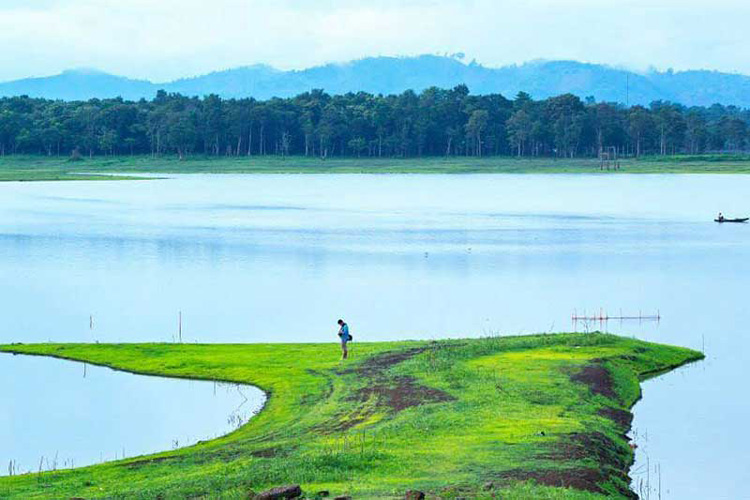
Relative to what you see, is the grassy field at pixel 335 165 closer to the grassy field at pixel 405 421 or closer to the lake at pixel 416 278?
the lake at pixel 416 278

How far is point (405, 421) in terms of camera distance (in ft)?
94.5

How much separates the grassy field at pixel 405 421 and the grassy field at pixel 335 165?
5537 inches

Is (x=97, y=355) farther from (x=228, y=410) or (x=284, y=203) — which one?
(x=284, y=203)

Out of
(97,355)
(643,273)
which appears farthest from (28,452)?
(643,273)

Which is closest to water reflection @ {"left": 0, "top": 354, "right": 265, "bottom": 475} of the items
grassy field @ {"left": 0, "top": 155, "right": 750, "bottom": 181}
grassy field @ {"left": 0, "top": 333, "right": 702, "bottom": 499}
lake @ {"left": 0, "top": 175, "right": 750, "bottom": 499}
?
grassy field @ {"left": 0, "top": 333, "right": 702, "bottom": 499}

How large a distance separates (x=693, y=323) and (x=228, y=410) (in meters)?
24.0

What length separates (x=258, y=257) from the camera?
243 feet

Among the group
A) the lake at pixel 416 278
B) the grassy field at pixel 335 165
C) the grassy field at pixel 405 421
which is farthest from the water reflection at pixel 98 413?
the grassy field at pixel 335 165

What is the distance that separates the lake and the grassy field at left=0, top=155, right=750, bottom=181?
5497cm

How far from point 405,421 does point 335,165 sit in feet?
532

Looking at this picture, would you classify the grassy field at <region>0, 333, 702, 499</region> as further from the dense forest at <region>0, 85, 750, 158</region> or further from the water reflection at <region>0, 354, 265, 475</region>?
the dense forest at <region>0, 85, 750, 158</region>

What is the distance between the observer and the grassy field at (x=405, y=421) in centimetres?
2319

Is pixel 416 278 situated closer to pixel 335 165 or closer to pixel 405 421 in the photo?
pixel 405 421

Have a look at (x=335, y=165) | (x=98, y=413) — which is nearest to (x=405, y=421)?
(x=98, y=413)
